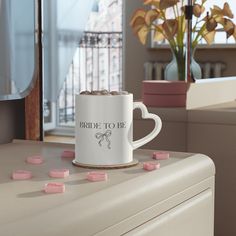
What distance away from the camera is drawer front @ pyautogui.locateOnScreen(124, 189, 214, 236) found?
0.64 m

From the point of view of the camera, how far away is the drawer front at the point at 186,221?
0.64 metres

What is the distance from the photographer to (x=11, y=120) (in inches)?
40.8

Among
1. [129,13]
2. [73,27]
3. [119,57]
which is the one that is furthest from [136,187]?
[119,57]

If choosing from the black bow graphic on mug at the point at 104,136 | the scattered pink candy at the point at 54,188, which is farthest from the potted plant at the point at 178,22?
the scattered pink candy at the point at 54,188

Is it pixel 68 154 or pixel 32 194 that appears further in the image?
pixel 68 154

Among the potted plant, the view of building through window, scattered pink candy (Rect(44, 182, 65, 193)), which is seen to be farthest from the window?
scattered pink candy (Rect(44, 182, 65, 193))

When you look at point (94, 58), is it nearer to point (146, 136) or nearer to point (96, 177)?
point (146, 136)

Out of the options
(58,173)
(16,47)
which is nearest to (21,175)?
(58,173)

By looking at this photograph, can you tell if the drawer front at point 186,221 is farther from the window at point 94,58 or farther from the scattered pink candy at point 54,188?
the window at point 94,58

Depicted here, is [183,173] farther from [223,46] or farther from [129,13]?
[223,46]

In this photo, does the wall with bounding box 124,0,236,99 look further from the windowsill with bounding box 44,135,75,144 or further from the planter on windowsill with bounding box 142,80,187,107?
the windowsill with bounding box 44,135,75,144

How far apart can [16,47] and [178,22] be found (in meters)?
0.86

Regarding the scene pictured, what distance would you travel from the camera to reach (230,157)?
1.40 m

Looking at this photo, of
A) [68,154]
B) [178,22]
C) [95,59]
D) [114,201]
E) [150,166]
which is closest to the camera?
[114,201]
